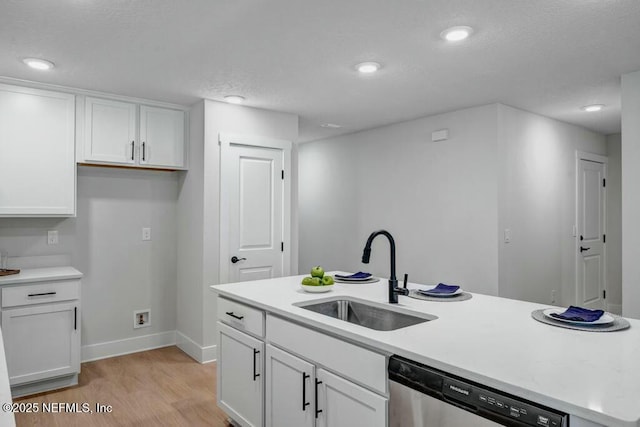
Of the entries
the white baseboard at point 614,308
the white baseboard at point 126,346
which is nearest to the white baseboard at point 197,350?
the white baseboard at point 126,346

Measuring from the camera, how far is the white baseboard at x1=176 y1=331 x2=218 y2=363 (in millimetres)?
3709

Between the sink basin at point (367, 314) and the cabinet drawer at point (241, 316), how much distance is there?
0.83 ft

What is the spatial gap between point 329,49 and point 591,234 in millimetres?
4480

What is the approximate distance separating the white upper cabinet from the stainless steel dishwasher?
3.17 metres

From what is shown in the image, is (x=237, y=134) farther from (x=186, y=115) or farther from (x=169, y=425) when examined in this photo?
(x=169, y=425)

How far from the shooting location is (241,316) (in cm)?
230

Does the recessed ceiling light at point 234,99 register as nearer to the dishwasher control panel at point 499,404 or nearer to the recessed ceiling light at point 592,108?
the dishwasher control panel at point 499,404

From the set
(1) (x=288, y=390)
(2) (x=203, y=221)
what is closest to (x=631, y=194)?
(1) (x=288, y=390)

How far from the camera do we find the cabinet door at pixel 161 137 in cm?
382

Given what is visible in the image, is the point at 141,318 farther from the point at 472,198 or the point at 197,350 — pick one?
the point at 472,198

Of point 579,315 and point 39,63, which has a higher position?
point 39,63

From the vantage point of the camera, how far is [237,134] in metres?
3.95

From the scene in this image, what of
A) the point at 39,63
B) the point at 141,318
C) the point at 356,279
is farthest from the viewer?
the point at 141,318

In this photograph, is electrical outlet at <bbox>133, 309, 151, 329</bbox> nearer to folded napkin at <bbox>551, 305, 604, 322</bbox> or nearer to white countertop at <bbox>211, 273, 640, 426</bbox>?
white countertop at <bbox>211, 273, 640, 426</bbox>
